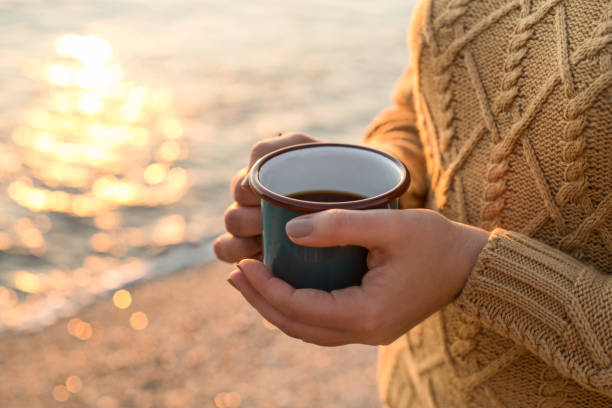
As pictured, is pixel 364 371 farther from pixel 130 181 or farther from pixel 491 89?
pixel 130 181

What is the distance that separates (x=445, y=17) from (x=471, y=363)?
600 millimetres

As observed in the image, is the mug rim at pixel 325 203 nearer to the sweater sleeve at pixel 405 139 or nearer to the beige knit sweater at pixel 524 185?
the beige knit sweater at pixel 524 185

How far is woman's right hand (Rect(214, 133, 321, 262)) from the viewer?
3.35 feet

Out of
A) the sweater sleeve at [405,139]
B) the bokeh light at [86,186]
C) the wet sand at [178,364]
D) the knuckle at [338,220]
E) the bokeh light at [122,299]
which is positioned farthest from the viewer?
the bokeh light at [86,186]

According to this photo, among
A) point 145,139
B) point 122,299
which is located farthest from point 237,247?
point 145,139

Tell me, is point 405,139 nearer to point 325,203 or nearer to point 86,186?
point 325,203

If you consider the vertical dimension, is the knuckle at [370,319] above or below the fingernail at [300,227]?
below

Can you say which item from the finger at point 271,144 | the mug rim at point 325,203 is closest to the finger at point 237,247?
the finger at point 271,144

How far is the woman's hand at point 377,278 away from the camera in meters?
0.75

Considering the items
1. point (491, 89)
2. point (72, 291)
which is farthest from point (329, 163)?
point (72, 291)

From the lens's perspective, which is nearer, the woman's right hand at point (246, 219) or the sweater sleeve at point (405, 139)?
the woman's right hand at point (246, 219)

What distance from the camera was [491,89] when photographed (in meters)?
0.94

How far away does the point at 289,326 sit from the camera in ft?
2.76

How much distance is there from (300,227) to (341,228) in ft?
0.18
